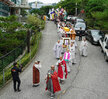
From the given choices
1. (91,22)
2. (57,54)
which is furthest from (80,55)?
(91,22)

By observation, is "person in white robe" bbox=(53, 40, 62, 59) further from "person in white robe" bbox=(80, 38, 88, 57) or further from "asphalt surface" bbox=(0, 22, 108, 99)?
"person in white robe" bbox=(80, 38, 88, 57)

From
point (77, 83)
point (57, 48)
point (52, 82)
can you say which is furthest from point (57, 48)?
point (52, 82)

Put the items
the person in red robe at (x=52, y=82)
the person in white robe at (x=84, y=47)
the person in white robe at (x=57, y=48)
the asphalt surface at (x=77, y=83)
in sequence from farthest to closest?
the person in white robe at (x=84, y=47)
the person in white robe at (x=57, y=48)
the asphalt surface at (x=77, y=83)
the person in red robe at (x=52, y=82)

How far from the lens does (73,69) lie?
13.4 meters

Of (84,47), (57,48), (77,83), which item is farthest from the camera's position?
(84,47)

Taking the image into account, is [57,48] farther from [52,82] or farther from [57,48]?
[52,82]

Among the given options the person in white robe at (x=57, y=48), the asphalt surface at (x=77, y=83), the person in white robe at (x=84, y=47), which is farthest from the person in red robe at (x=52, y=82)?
the person in white robe at (x=84, y=47)

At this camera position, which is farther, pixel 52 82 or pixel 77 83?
pixel 77 83

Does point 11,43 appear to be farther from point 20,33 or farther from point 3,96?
point 3,96

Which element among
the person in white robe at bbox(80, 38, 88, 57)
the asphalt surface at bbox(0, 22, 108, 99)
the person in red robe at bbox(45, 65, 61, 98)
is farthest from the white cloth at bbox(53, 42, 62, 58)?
the person in red robe at bbox(45, 65, 61, 98)

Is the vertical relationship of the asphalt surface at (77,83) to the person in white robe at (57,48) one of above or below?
below

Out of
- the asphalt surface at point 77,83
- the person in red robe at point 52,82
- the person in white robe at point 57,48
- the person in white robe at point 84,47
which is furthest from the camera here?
the person in white robe at point 84,47

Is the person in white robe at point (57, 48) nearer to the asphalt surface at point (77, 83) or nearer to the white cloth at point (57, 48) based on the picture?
the white cloth at point (57, 48)

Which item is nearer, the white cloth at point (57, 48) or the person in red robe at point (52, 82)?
the person in red robe at point (52, 82)
